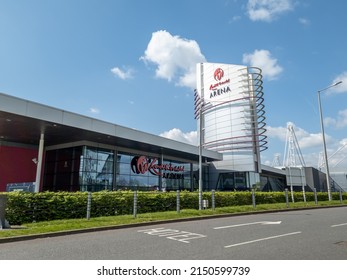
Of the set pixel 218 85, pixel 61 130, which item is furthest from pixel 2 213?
pixel 218 85

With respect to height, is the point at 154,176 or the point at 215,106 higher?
the point at 215,106

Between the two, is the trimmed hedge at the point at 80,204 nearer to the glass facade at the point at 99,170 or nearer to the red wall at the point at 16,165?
the glass facade at the point at 99,170

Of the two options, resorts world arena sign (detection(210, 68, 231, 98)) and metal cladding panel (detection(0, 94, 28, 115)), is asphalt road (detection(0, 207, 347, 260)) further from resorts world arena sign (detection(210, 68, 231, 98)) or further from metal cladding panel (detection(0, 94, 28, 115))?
resorts world arena sign (detection(210, 68, 231, 98))

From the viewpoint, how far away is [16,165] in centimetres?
2802

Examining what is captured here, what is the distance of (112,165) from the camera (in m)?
30.3

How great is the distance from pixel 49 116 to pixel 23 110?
1.85 m

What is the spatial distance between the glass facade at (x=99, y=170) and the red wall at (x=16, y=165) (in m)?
2.13

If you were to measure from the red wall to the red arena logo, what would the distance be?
3286cm

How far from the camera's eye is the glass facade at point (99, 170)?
2814 centimetres

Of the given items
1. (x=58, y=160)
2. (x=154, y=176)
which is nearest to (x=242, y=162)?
(x=154, y=176)

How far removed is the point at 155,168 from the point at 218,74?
80.5ft

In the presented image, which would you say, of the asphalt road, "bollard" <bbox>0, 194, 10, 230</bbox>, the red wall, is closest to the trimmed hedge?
"bollard" <bbox>0, 194, 10, 230</bbox>

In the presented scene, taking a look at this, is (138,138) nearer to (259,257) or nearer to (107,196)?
(107,196)

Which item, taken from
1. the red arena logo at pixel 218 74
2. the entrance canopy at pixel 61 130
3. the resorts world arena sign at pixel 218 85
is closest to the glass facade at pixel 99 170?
the entrance canopy at pixel 61 130
